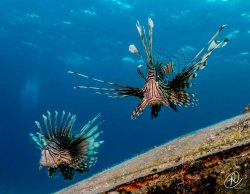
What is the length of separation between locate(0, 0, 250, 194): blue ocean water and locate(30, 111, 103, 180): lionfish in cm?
16

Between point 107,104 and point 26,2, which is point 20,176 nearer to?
point 107,104

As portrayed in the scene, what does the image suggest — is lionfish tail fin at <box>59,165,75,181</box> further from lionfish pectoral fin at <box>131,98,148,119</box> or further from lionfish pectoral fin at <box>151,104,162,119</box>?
lionfish pectoral fin at <box>151,104,162,119</box>

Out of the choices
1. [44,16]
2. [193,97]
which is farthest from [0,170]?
[193,97]

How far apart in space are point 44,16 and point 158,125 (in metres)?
50.3

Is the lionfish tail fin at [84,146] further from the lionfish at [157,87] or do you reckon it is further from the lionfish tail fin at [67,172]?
the lionfish at [157,87]

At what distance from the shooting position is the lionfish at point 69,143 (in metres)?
3.86

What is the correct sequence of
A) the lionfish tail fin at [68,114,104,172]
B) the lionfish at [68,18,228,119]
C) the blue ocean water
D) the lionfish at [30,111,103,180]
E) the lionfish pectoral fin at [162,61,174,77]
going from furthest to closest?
the blue ocean water
the lionfish tail fin at [68,114,104,172]
the lionfish at [30,111,103,180]
the lionfish pectoral fin at [162,61,174,77]
the lionfish at [68,18,228,119]

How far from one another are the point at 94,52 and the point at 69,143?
33386 millimetres

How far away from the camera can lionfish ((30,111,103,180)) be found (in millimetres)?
3859

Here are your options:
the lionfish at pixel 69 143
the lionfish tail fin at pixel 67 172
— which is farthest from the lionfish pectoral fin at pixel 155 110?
the lionfish tail fin at pixel 67 172

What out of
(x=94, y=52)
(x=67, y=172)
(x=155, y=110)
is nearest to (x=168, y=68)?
(x=155, y=110)

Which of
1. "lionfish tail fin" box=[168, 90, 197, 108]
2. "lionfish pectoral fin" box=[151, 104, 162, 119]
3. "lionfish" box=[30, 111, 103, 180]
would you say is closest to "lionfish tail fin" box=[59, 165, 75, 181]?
"lionfish" box=[30, 111, 103, 180]

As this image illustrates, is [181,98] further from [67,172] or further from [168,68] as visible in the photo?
[67,172]

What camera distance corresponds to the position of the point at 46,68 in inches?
1706
